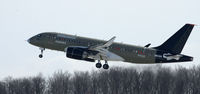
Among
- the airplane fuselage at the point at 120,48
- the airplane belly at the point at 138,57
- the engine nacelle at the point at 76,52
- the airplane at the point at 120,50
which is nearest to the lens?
the engine nacelle at the point at 76,52

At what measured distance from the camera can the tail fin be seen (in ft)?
643

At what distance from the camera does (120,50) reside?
7682 inches

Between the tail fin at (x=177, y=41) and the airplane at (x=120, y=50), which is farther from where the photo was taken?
the tail fin at (x=177, y=41)

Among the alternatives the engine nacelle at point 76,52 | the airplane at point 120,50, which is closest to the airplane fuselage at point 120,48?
the airplane at point 120,50

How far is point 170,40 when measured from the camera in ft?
646

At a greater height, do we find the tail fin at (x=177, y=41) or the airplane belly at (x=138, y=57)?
the tail fin at (x=177, y=41)

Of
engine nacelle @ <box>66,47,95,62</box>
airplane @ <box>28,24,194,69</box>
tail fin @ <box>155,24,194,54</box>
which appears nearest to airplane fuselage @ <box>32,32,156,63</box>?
airplane @ <box>28,24,194,69</box>

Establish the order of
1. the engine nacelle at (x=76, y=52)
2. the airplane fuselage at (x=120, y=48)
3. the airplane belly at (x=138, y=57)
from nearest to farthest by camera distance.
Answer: the engine nacelle at (x=76, y=52), the airplane belly at (x=138, y=57), the airplane fuselage at (x=120, y=48)

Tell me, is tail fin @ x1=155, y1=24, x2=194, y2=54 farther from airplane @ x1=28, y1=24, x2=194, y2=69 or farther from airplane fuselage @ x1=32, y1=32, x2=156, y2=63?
airplane fuselage @ x1=32, y1=32, x2=156, y2=63

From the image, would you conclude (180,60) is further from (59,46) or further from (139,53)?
(59,46)

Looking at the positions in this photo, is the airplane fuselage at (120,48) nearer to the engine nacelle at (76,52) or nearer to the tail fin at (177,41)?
the engine nacelle at (76,52)

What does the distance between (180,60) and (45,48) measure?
2495cm

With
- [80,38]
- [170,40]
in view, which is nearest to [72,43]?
[80,38]

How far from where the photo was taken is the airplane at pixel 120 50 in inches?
7638
